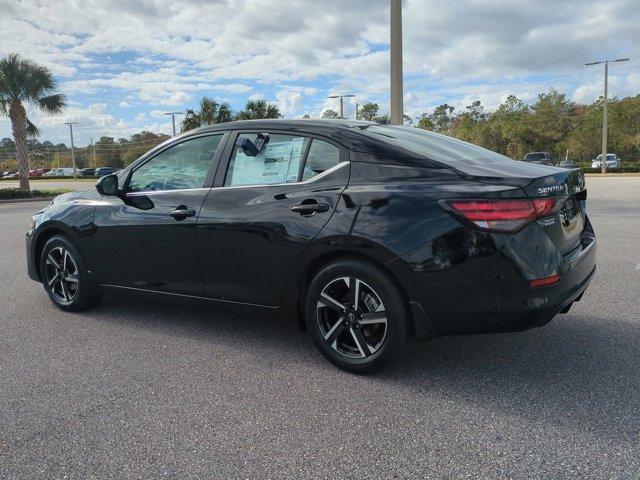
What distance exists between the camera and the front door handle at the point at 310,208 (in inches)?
133

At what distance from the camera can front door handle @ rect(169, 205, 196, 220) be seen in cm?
393

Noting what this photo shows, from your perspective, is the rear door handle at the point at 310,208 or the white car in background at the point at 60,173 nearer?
the rear door handle at the point at 310,208

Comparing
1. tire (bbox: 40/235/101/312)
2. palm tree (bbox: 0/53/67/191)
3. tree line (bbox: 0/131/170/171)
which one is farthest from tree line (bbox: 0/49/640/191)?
tree line (bbox: 0/131/170/171)

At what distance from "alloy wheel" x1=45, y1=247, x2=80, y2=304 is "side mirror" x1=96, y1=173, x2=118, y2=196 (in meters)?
0.78

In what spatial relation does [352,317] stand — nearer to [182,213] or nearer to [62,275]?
[182,213]

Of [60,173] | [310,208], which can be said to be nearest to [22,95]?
[310,208]

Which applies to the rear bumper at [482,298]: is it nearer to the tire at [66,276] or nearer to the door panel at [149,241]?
the door panel at [149,241]

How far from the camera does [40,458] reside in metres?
2.55

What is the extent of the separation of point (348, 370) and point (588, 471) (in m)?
1.46

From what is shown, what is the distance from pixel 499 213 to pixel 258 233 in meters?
1.52

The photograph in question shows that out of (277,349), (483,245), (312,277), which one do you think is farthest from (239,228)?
(483,245)

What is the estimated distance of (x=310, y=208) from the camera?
342cm

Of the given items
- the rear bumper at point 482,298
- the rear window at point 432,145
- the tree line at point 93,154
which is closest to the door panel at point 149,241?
the rear window at point 432,145

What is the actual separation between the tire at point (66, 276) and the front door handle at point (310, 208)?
2.27m
